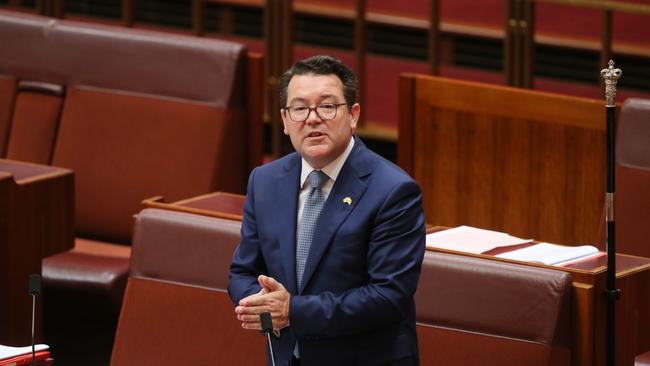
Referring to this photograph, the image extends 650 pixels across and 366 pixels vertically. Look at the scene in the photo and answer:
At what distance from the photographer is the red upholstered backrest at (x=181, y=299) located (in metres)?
1.64

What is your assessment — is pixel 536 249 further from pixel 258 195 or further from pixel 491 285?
pixel 258 195

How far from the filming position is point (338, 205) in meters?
1.21

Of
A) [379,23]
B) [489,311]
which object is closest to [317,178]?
[489,311]

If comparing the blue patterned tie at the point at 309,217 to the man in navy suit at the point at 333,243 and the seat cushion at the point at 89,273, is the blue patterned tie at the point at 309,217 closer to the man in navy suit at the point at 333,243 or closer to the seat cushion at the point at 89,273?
the man in navy suit at the point at 333,243

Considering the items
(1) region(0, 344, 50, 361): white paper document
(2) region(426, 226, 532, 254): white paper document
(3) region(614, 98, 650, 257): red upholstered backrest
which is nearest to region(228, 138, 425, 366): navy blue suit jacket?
(1) region(0, 344, 50, 361): white paper document

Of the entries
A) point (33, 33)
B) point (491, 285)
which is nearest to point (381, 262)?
point (491, 285)

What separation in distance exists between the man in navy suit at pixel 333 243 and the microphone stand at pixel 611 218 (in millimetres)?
296

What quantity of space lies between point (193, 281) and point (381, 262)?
535 millimetres

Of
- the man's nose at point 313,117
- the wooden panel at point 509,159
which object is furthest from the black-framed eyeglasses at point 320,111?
the wooden panel at point 509,159

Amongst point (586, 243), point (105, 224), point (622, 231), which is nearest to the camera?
point (622, 231)

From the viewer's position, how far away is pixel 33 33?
7.69 feet

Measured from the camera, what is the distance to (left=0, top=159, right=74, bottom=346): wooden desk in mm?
1889

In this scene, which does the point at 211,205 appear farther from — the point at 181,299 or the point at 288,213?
the point at 288,213

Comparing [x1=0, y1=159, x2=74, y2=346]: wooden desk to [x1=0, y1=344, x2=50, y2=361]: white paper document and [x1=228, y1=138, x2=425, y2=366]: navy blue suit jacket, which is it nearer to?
[x1=0, y1=344, x2=50, y2=361]: white paper document
